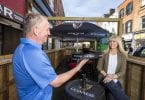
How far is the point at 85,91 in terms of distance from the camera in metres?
4.65

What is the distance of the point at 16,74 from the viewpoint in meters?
2.56

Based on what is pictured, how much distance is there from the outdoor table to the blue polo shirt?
6.46 ft

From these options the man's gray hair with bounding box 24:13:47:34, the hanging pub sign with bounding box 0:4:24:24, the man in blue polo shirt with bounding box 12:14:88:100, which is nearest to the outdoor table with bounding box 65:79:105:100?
the man in blue polo shirt with bounding box 12:14:88:100

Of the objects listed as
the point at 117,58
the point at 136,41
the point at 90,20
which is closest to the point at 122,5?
the point at 136,41

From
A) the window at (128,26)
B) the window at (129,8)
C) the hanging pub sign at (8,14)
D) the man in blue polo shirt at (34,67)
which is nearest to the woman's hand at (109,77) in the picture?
the man in blue polo shirt at (34,67)

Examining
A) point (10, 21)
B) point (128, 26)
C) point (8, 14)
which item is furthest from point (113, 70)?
point (128, 26)

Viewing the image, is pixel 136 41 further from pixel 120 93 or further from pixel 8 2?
pixel 120 93

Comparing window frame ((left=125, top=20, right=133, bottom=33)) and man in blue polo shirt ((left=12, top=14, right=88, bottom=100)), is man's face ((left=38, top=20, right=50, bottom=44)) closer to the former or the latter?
man in blue polo shirt ((left=12, top=14, right=88, bottom=100))

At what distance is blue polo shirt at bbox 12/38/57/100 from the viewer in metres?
2.46

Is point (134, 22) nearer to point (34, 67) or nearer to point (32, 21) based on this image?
point (32, 21)

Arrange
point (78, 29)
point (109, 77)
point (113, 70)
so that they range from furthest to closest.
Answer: point (78, 29) < point (113, 70) < point (109, 77)

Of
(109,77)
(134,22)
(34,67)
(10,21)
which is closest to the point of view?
(34,67)

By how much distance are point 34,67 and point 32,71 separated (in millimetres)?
36

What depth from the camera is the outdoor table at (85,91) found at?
4547 mm
